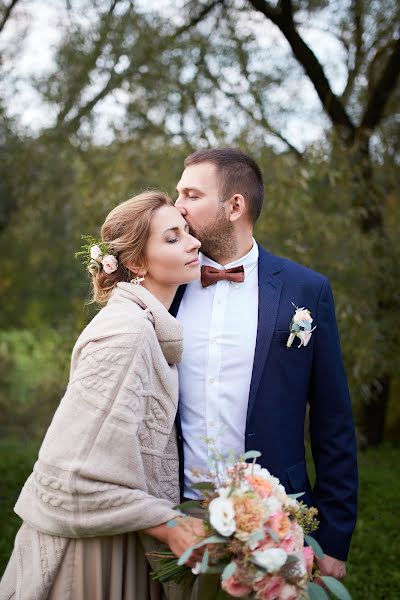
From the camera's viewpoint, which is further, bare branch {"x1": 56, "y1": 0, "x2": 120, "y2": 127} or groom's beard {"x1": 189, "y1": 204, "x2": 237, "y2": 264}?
bare branch {"x1": 56, "y1": 0, "x2": 120, "y2": 127}

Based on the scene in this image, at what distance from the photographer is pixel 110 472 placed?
222 cm

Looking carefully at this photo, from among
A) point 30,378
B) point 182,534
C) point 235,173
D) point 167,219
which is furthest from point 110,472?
point 30,378

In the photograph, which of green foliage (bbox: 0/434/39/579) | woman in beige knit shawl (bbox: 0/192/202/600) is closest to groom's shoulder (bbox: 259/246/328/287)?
→ woman in beige knit shawl (bbox: 0/192/202/600)

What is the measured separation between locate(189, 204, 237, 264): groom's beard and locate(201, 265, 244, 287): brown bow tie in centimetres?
9

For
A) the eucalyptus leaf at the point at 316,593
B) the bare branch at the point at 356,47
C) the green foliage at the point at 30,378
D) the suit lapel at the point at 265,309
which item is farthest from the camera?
the green foliage at the point at 30,378

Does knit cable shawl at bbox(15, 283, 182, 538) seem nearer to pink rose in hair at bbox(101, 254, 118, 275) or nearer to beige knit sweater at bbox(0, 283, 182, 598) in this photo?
beige knit sweater at bbox(0, 283, 182, 598)

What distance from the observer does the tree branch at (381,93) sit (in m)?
6.34

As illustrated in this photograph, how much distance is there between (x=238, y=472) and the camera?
2080mm

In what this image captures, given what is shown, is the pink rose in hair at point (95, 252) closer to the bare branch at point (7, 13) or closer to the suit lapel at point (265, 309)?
the suit lapel at point (265, 309)

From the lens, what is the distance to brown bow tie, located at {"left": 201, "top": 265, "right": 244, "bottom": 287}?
2.77 metres

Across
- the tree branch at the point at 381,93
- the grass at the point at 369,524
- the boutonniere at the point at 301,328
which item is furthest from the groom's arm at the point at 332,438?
the tree branch at the point at 381,93

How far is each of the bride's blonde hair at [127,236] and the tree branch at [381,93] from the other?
4.27 metres

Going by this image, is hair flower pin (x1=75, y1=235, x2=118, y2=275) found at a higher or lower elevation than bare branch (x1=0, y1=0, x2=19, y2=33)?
lower

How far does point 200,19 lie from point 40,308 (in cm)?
445
